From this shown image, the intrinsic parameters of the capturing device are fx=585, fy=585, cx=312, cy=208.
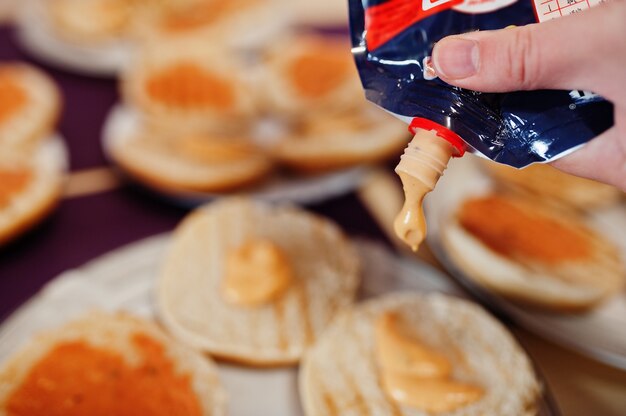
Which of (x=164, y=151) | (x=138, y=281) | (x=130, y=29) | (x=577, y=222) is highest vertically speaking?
(x=130, y=29)

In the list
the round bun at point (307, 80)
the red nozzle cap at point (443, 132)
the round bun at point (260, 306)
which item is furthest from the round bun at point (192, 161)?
the red nozzle cap at point (443, 132)

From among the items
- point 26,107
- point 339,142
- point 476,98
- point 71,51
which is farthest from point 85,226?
point 476,98

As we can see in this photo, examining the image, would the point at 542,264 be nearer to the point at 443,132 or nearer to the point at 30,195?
the point at 443,132

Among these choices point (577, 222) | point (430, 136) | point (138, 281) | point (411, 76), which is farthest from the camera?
point (577, 222)

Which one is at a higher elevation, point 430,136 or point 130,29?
point 430,136

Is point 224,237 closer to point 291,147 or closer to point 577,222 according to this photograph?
point 291,147

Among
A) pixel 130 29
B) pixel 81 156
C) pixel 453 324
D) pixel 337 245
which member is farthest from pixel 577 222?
pixel 130 29
